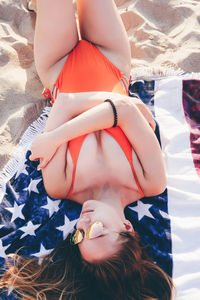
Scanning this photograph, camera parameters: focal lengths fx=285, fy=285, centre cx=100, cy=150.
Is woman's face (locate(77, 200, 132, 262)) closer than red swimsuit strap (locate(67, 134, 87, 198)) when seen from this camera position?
Yes

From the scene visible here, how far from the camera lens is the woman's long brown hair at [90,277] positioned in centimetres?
144

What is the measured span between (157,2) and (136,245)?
8.58 feet

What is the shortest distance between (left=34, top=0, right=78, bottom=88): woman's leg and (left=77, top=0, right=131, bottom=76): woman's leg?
0.13m

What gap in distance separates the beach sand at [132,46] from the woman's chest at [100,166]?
0.77 meters

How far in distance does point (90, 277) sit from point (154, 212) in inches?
27.3

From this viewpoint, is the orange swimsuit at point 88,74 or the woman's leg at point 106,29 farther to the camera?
the woman's leg at point 106,29

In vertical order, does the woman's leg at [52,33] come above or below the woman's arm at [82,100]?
above

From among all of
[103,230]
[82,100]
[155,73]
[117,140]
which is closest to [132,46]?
[155,73]

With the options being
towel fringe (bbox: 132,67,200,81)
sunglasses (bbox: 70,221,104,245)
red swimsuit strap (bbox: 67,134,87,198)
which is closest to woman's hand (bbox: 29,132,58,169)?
red swimsuit strap (bbox: 67,134,87,198)

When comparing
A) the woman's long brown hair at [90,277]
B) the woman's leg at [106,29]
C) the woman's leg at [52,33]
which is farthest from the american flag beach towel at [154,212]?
the woman's leg at [106,29]

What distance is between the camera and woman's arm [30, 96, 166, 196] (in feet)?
5.63

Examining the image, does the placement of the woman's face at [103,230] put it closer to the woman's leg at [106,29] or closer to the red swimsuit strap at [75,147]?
the red swimsuit strap at [75,147]

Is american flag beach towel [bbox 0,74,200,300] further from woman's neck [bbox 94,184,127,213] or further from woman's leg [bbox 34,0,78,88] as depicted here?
woman's leg [bbox 34,0,78,88]

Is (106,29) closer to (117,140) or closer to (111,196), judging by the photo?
(117,140)
